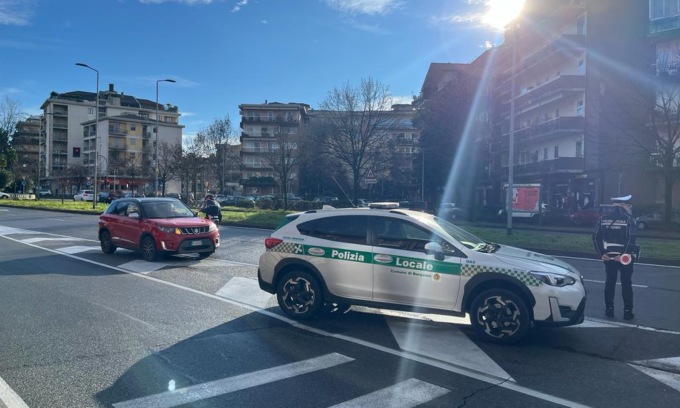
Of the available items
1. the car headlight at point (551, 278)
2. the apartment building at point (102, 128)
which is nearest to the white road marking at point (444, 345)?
the car headlight at point (551, 278)

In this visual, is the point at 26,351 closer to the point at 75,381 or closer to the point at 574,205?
the point at 75,381

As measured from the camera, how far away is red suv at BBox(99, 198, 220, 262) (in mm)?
12133

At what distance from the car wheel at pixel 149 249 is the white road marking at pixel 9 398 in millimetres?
7956

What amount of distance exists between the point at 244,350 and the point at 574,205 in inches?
1585

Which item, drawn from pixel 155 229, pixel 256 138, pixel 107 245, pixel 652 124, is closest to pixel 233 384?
pixel 155 229

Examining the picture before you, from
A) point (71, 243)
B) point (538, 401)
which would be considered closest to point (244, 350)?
point (538, 401)

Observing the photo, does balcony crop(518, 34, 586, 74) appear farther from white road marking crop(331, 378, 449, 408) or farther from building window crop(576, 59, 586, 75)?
white road marking crop(331, 378, 449, 408)

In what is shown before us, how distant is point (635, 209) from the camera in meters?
34.5

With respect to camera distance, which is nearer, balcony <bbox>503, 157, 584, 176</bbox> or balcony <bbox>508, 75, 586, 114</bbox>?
balcony <bbox>503, 157, 584, 176</bbox>

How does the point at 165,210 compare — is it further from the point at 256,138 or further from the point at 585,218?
the point at 256,138

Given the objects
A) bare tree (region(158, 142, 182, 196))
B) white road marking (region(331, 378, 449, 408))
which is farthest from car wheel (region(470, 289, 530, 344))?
bare tree (region(158, 142, 182, 196))

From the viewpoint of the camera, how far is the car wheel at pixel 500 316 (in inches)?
231

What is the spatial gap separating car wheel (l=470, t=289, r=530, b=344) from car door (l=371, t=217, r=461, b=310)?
32 cm

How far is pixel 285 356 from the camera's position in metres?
5.40
